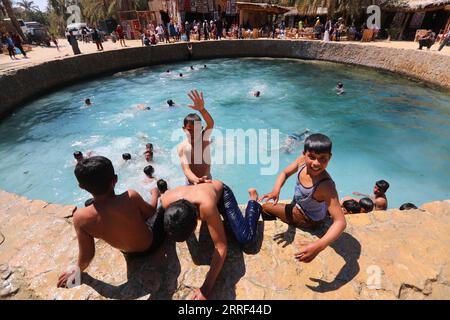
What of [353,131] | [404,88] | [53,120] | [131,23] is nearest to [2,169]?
[53,120]

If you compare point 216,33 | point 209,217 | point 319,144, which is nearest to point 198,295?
point 209,217

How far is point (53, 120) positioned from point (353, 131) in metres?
13.1

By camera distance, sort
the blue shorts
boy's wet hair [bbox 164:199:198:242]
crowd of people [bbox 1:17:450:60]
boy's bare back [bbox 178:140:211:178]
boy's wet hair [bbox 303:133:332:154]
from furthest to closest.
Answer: crowd of people [bbox 1:17:450:60], boy's bare back [bbox 178:140:211:178], the blue shorts, boy's wet hair [bbox 303:133:332:154], boy's wet hair [bbox 164:199:198:242]

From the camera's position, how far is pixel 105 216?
2213mm

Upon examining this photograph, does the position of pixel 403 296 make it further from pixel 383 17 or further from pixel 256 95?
pixel 383 17

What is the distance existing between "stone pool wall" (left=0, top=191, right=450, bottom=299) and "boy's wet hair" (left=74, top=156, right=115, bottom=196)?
0.99 meters

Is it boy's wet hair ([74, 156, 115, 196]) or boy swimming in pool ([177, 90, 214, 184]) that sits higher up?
boy's wet hair ([74, 156, 115, 196])

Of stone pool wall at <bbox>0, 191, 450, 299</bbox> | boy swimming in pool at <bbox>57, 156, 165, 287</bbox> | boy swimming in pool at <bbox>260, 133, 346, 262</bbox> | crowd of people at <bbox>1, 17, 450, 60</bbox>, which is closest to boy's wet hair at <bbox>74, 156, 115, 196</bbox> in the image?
boy swimming in pool at <bbox>57, 156, 165, 287</bbox>

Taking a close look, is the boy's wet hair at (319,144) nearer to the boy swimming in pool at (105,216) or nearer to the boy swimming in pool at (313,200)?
the boy swimming in pool at (313,200)

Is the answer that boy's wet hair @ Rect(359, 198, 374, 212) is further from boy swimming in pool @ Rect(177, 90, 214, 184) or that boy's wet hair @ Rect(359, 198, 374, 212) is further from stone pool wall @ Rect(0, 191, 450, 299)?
boy swimming in pool @ Rect(177, 90, 214, 184)

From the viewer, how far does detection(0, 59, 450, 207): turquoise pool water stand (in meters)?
7.69

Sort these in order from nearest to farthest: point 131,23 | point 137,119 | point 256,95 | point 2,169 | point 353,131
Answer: point 2,169 < point 353,131 < point 137,119 < point 256,95 < point 131,23
